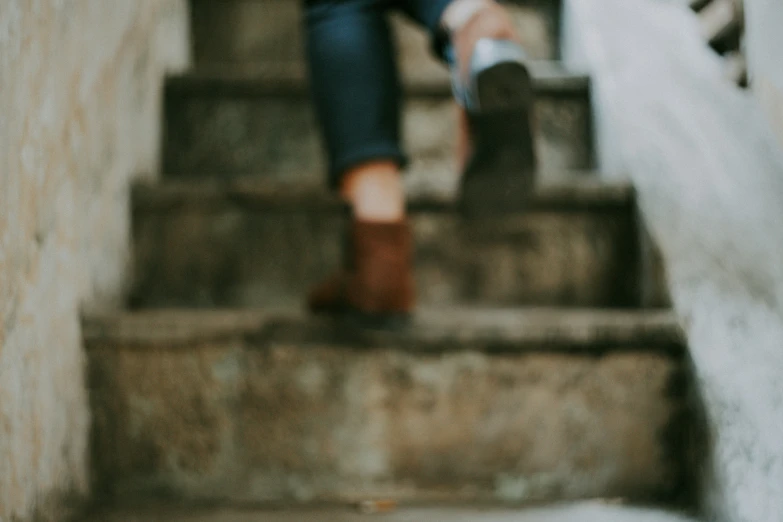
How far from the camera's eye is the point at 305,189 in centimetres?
119

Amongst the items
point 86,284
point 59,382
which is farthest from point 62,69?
point 59,382

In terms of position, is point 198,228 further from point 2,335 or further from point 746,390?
point 746,390

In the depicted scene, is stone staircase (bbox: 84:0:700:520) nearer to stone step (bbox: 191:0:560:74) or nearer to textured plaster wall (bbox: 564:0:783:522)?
textured plaster wall (bbox: 564:0:783:522)

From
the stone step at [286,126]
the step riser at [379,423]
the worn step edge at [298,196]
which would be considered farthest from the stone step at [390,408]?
the stone step at [286,126]

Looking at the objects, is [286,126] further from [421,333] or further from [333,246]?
[421,333]

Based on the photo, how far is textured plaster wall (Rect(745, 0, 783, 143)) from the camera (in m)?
0.84

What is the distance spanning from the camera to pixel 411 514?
0.84 m

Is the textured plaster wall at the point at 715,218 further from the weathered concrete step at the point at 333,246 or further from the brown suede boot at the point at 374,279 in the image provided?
the brown suede boot at the point at 374,279

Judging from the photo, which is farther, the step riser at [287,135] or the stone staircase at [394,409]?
the step riser at [287,135]

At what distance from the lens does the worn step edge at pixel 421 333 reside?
0.89 meters

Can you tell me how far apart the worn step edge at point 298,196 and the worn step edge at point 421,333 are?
303 mm

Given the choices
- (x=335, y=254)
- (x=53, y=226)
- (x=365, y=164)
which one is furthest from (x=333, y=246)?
(x=53, y=226)

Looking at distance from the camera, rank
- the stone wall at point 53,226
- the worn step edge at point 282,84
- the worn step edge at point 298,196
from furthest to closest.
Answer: the worn step edge at point 282,84 < the worn step edge at point 298,196 < the stone wall at point 53,226

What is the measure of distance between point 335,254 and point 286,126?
0.40 meters
